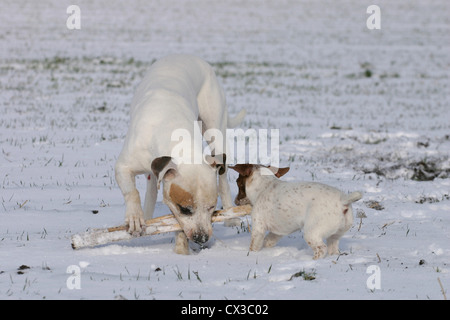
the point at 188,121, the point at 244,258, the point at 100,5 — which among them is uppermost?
the point at 100,5

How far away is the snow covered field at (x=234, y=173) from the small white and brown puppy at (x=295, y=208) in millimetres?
179

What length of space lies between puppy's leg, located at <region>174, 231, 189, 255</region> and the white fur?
557mm

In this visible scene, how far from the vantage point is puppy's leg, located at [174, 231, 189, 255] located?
555cm

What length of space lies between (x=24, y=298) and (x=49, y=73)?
49.1ft

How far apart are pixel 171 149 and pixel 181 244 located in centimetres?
79

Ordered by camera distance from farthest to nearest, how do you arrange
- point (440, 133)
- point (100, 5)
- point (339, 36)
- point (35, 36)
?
1. point (100, 5)
2. point (339, 36)
3. point (35, 36)
4. point (440, 133)

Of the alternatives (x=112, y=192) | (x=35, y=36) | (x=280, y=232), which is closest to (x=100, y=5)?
(x=35, y=36)

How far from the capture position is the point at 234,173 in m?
9.08

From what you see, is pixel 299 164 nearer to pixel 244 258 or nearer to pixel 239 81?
pixel 244 258

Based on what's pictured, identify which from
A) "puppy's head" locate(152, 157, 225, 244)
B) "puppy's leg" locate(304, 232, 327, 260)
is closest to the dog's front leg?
"puppy's head" locate(152, 157, 225, 244)

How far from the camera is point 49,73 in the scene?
726 inches

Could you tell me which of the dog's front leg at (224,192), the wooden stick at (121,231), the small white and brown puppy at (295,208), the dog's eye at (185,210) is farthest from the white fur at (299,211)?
the dog's front leg at (224,192)

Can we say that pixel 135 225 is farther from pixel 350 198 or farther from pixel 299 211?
pixel 350 198

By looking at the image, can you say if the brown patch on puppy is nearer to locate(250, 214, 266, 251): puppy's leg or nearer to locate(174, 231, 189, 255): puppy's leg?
locate(174, 231, 189, 255): puppy's leg
